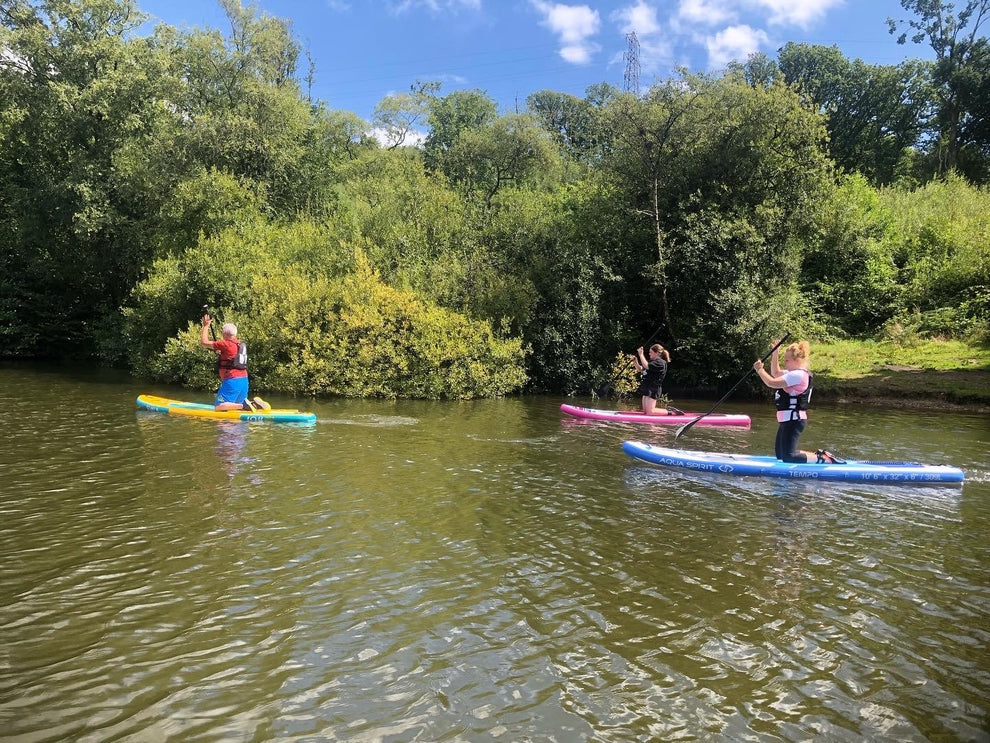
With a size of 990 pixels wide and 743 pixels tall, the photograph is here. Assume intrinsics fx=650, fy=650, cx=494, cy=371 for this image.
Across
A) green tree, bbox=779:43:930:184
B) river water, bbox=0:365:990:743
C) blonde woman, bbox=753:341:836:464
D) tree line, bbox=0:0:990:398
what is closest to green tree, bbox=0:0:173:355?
tree line, bbox=0:0:990:398

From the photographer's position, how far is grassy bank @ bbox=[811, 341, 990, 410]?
68.1 feet

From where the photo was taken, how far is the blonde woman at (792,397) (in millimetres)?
10750

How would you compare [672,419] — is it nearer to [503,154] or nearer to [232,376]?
[232,376]

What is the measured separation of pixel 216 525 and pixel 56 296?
31619 mm

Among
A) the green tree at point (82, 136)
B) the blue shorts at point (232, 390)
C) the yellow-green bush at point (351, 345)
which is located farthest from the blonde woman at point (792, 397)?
the green tree at point (82, 136)

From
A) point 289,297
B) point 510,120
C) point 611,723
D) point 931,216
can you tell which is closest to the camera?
point 611,723

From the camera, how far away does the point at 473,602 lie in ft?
19.7

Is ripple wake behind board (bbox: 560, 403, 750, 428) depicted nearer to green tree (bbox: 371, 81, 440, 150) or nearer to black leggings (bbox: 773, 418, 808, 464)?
black leggings (bbox: 773, 418, 808, 464)

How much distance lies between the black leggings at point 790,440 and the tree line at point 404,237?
464 inches

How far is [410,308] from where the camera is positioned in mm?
21469

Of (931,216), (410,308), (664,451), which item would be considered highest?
(931,216)

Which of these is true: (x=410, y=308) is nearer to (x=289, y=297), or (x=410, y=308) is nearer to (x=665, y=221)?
(x=289, y=297)

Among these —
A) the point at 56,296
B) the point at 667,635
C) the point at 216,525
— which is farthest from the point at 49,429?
the point at 56,296

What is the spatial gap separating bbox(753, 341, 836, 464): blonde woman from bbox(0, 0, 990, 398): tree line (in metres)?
11.8
